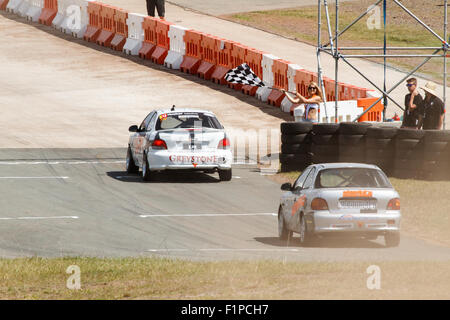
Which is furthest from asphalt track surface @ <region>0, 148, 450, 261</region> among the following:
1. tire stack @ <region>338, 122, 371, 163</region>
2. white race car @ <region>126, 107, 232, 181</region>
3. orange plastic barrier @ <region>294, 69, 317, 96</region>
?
orange plastic barrier @ <region>294, 69, 317, 96</region>

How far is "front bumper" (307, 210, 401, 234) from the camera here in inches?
590

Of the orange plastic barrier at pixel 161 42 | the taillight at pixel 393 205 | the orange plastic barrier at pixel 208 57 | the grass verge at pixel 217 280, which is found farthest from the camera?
the orange plastic barrier at pixel 161 42

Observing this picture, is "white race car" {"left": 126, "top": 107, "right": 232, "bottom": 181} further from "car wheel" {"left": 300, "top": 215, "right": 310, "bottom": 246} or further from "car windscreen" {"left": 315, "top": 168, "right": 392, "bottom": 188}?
"car wheel" {"left": 300, "top": 215, "right": 310, "bottom": 246}

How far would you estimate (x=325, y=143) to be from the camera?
894 inches

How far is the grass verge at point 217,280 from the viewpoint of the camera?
10.7 m

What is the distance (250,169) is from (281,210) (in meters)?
7.88

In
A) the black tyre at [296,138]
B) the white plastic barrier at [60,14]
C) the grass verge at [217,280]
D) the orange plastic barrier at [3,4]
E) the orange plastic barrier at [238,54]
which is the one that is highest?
the orange plastic barrier at [3,4]

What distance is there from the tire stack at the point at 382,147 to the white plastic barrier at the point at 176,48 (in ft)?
49.9

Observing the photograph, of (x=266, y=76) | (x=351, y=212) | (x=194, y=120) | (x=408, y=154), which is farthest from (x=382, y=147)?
(x=266, y=76)

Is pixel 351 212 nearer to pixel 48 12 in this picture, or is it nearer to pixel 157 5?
pixel 157 5

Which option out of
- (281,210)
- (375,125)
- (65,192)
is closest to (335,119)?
(375,125)

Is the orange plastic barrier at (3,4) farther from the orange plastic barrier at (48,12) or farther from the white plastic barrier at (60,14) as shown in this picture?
the white plastic barrier at (60,14)

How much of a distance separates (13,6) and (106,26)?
856 centimetres

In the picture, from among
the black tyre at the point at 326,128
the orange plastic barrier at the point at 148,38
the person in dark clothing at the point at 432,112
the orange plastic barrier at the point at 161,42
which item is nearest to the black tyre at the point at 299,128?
the black tyre at the point at 326,128
